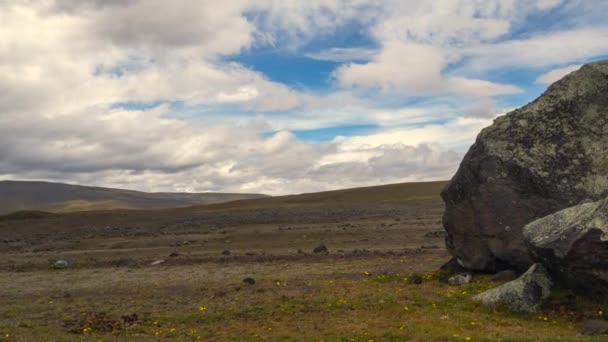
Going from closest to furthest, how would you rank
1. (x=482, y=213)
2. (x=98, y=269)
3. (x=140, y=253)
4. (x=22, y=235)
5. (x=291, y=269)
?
1. (x=482, y=213)
2. (x=291, y=269)
3. (x=98, y=269)
4. (x=140, y=253)
5. (x=22, y=235)

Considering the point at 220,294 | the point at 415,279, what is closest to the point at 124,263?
the point at 220,294

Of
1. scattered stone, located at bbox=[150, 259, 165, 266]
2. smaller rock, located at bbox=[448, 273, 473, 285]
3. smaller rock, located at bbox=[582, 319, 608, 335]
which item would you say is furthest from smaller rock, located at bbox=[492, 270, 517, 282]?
scattered stone, located at bbox=[150, 259, 165, 266]

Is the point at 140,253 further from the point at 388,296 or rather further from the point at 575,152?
the point at 575,152

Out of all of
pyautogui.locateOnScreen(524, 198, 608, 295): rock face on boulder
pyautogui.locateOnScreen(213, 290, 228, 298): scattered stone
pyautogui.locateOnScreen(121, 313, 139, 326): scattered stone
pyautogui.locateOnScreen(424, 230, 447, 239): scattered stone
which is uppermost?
pyautogui.locateOnScreen(524, 198, 608, 295): rock face on boulder

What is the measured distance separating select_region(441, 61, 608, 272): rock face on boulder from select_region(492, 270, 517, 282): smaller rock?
16.8 inches

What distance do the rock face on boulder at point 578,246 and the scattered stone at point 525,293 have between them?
0.46 metres

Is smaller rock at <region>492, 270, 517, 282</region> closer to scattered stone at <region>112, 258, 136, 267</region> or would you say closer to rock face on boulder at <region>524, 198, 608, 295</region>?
rock face on boulder at <region>524, 198, 608, 295</region>

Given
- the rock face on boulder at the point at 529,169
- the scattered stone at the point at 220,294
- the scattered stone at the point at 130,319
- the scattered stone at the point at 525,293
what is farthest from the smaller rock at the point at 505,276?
the scattered stone at the point at 130,319

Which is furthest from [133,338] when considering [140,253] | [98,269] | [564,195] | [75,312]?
[140,253]

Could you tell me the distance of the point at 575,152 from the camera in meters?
23.2

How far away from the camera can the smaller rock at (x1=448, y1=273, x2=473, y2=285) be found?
23.7 meters

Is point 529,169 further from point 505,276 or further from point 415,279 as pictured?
point 415,279

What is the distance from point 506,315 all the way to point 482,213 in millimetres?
6203

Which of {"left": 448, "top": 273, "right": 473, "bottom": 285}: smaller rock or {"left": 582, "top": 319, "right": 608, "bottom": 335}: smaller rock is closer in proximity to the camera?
{"left": 582, "top": 319, "right": 608, "bottom": 335}: smaller rock
